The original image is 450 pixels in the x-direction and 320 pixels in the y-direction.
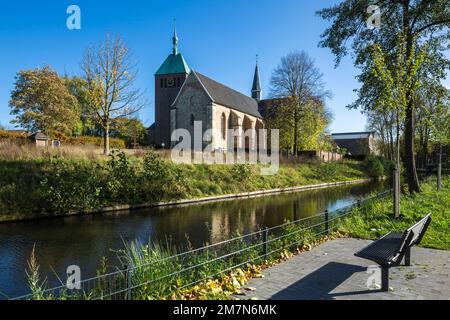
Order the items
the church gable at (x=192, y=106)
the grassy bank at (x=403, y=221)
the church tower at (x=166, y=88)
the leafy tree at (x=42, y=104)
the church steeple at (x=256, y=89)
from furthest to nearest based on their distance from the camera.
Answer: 1. the church steeple at (x=256, y=89)
2. the church tower at (x=166, y=88)
3. the church gable at (x=192, y=106)
4. the leafy tree at (x=42, y=104)
5. the grassy bank at (x=403, y=221)

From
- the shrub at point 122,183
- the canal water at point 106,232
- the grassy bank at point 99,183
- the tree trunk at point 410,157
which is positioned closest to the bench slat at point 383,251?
the canal water at point 106,232

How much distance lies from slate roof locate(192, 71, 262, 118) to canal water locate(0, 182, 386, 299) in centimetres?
2800

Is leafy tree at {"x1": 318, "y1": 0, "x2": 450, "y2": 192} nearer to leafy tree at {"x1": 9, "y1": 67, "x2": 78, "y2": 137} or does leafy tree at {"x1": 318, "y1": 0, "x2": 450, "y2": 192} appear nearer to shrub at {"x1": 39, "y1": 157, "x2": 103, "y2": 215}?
shrub at {"x1": 39, "y1": 157, "x2": 103, "y2": 215}

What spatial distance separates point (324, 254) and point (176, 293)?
10.6 ft

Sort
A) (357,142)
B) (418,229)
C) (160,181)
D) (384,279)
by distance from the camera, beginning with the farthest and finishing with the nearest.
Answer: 1. (357,142)
2. (160,181)
3. (418,229)
4. (384,279)

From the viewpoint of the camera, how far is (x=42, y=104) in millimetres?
34406

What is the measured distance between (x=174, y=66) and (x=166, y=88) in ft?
12.3

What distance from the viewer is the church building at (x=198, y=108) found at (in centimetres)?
4156

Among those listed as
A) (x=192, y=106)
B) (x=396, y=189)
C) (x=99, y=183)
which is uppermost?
(x=192, y=106)

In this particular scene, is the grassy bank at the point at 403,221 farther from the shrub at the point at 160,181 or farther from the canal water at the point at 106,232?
the shrub at the point at 160,181

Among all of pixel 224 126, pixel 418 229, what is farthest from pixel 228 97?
pixel 418 229

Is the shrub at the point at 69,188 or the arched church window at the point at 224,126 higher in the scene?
the arched church window at the point at 224,126

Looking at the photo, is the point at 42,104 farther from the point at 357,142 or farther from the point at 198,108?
the point at 357,142

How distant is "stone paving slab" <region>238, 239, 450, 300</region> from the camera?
421 centimetres
